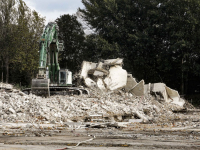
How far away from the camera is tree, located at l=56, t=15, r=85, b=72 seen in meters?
33.1

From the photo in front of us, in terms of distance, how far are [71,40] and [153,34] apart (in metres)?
9.94

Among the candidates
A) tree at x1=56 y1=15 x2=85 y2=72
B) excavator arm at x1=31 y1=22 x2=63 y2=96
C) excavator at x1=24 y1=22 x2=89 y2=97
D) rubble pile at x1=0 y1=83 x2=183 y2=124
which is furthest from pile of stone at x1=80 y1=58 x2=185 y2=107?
tree at x1=56 y1=15 x2=85 y2=72

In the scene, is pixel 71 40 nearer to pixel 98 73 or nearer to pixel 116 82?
pixel 98 73

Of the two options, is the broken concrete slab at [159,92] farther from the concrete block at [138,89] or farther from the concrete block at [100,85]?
the concrete block at [100,85]

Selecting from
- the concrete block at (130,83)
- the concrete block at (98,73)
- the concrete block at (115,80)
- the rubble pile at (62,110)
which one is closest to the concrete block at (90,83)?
the concrete block at (98,73)

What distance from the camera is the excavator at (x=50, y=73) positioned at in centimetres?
1363

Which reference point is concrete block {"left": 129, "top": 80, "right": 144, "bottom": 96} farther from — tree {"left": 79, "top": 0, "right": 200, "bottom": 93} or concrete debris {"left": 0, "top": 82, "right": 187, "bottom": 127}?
tree {"left": 79, "top": 0, "right": 200, "bottom": 93}

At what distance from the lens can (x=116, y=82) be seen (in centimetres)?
1817

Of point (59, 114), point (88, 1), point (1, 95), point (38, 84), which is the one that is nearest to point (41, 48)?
point (38, 84)

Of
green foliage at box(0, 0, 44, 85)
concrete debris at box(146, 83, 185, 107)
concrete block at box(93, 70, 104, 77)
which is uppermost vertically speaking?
green foliage at box(0, 0, 44, 85)

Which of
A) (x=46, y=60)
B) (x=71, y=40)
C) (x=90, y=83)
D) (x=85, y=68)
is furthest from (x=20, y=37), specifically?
(x=46, y=60)

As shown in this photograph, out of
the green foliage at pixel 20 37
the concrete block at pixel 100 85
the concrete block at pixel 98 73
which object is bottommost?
the concrete block at pixel 100 85

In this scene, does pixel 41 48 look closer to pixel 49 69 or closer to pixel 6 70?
pixel 49 69

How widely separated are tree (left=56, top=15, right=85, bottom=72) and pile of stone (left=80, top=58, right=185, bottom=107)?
43.2 feet
